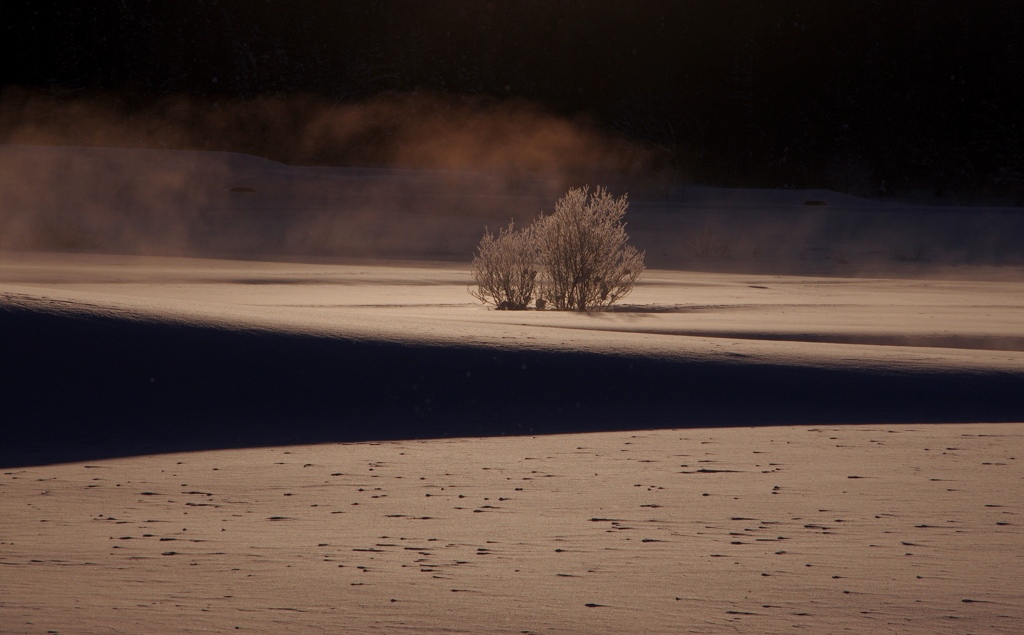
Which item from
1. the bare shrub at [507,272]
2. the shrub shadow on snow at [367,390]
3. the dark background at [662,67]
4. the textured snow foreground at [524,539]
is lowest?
the textured snow foreground at [524,539]

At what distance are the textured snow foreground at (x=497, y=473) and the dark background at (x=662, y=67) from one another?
34690mm

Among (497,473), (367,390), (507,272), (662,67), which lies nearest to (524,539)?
(497,473)

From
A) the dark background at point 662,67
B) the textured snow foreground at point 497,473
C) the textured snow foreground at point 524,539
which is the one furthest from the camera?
the dark background at point 662,67

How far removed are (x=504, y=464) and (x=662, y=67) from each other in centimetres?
4729

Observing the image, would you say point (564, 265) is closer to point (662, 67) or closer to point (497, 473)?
point (497, 473)

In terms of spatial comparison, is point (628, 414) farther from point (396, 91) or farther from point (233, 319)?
point (396, 91)

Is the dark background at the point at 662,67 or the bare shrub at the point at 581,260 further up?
the dark background at the point at 662,67

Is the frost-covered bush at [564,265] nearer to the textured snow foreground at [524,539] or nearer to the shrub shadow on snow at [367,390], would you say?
the shrub shadow on snow at [367,390]

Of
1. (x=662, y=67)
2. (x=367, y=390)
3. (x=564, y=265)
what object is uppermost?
(x=662, y=67)

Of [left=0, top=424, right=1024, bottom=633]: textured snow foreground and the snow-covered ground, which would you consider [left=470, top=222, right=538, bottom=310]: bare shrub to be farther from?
[left=0, top=424, right=1024, bottom=633]: textured snow foreground

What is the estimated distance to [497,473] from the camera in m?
5.99

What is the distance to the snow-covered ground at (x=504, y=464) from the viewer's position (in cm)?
392

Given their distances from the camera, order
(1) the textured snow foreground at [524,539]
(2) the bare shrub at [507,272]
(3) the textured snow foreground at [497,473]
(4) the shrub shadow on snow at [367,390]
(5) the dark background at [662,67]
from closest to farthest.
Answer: (1) the textured snow foreground at [524,539] → (3) the textured snow foreground at [497,473] → (4) the shrub shadow on snow at [367,390] → (2) the bare shrub at [507,272] → (5) the dark background at [662,67]

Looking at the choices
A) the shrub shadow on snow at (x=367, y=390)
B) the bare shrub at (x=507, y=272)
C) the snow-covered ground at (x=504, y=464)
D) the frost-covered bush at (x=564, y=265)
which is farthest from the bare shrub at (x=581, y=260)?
the shrub shadow on snow at (x=367, y=390)
